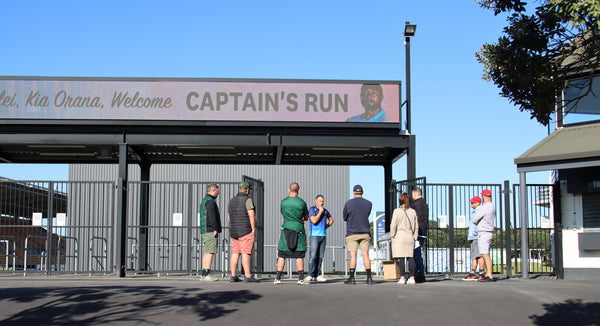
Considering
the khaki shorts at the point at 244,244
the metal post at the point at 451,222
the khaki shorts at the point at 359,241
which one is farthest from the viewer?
the metal post at the point at 451,222

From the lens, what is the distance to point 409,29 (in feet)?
56.3

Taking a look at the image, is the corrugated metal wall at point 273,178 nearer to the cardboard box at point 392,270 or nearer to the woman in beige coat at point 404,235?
the cardboard box at point 392,270

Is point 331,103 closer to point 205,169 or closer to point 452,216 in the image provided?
point 452,216

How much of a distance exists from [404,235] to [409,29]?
6731 mm

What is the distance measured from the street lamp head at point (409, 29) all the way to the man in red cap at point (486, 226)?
5506 millimetres

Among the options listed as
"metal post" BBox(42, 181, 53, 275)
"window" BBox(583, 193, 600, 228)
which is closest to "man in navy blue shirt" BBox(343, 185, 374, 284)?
"window" BBox(583, 193, 600, 228)

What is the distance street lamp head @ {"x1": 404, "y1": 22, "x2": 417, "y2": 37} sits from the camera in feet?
56.3

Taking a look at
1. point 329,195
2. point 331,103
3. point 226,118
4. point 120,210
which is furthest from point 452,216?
point 329,195

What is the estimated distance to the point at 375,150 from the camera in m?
18.4

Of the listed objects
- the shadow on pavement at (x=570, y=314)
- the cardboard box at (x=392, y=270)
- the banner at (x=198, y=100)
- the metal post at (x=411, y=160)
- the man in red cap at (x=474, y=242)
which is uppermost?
the banner at (x=198, y=100)

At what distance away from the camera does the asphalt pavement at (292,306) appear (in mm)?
8672

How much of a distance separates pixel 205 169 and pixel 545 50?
87.8 ft

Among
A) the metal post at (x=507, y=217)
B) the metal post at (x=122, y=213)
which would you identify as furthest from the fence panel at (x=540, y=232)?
the metal post at (x=122, y=213)

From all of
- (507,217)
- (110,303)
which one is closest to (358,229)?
(110,303)
